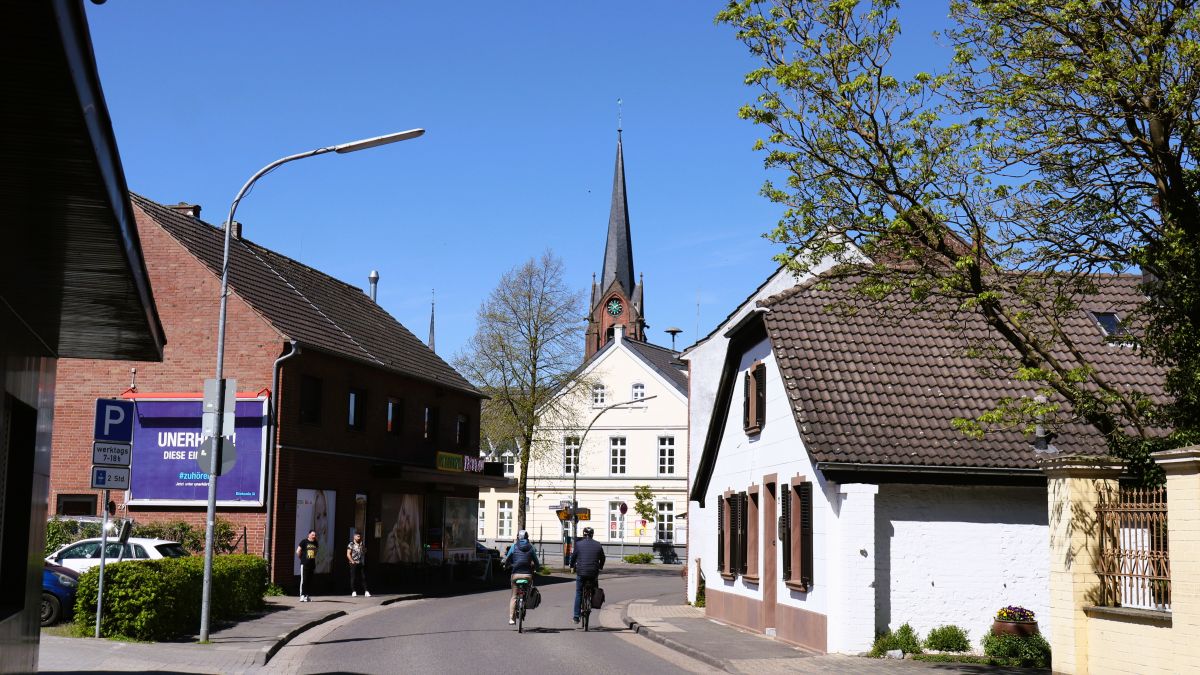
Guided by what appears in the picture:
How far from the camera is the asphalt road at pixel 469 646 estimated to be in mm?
16438

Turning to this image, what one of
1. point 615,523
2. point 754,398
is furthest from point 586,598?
point 615,523

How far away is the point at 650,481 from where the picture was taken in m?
71.0

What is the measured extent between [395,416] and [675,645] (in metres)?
20.7

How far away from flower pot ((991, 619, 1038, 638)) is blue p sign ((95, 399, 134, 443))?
12.2 meters

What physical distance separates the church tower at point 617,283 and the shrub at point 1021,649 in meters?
75.1

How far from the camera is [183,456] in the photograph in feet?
103

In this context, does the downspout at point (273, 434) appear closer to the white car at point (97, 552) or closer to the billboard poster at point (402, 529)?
the white car at point (97, 552)

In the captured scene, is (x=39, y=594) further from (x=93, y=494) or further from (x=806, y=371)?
(x=93, y=494)

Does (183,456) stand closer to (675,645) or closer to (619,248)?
(675,645)

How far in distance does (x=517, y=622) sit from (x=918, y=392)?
29.6ft

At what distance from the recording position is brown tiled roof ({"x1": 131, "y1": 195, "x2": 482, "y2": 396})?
107 ft

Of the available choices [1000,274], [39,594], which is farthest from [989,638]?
[39,594]

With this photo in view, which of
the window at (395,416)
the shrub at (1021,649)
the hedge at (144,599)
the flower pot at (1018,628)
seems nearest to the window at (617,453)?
the window at (395,416)

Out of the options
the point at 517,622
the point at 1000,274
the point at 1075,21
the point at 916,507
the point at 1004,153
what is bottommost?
the point at 517,622
